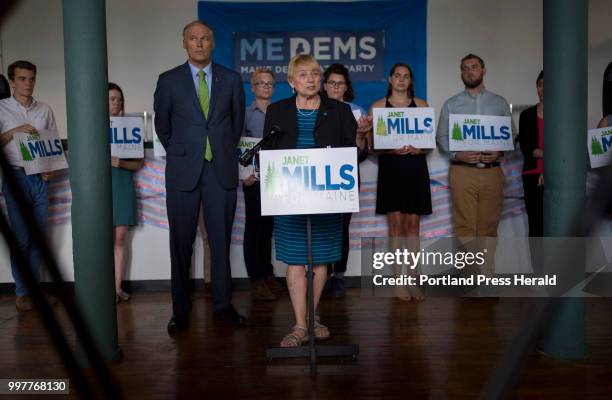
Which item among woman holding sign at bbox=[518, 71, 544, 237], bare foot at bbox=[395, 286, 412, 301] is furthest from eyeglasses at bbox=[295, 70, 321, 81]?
woman holding sign at bbox=[518, 71, 544, 237]

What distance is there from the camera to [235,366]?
12.3 feet

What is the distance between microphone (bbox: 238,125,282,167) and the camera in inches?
149

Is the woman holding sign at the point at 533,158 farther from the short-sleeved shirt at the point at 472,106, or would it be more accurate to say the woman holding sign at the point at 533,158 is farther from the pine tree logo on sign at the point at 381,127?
the pine tree logo on sign at the point at 381,127

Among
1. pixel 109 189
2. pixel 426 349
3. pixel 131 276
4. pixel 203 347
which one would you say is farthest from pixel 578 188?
pixel 131 276

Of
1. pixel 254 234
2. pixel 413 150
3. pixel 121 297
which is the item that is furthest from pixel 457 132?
pixel 121 297

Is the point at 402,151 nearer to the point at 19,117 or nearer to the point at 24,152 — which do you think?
the point at 24,152

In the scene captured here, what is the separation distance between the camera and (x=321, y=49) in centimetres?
636

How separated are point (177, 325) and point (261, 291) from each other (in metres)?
1.29

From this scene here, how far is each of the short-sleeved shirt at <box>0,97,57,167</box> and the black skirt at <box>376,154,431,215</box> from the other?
9.48 ft

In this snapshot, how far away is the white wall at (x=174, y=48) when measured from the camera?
6.39 m

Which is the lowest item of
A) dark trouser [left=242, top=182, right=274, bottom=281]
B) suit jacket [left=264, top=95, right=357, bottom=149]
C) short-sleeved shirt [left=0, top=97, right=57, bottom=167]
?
dark trouser [left=242, top=182, right=274, bottom=281]

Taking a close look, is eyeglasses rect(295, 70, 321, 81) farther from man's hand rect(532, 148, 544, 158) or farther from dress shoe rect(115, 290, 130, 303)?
dress shoe rect(115, 290, 130, 303)

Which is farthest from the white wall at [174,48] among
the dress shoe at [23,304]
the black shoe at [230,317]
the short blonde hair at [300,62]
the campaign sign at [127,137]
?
the short blonde hair at [300,62]

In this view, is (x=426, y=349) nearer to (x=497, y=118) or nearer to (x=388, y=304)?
(x=388, y=304)
